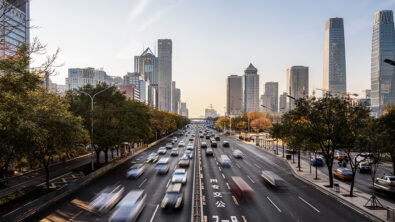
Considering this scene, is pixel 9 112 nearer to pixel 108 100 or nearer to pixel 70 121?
pixel 70 121

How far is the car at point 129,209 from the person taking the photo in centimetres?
1430

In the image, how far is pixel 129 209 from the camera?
593 inches

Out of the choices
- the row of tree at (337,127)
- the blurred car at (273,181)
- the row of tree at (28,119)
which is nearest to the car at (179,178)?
the blurred car at (273,181)

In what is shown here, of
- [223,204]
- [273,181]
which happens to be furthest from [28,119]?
[273,181]

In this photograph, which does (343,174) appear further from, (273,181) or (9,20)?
(9,20)

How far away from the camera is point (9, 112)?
1490 cm

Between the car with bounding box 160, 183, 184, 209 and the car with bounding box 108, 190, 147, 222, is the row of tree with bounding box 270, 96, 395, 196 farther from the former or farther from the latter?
the car with bounding box 108, 190, 147, 222

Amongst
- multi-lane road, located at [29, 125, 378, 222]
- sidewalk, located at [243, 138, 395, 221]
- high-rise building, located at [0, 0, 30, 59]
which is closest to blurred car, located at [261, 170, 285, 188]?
multi-lane road, located at [29, 125, 378, 222]

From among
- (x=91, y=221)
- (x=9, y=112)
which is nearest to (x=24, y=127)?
(x=9, y=112)

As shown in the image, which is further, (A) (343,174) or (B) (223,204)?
(A) (343,174)

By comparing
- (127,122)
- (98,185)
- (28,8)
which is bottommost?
(98,185)

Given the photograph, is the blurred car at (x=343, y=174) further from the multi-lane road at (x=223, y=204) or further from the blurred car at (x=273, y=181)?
the blurred car at (x=273, y=181)

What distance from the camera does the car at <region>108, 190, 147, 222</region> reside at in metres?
14.3

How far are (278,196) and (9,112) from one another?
Result: 74.9 feet
